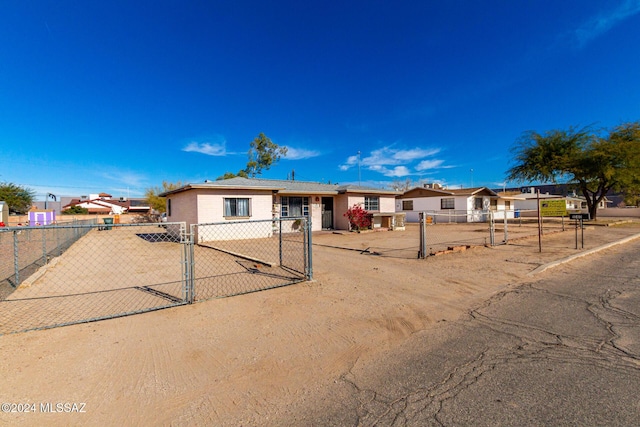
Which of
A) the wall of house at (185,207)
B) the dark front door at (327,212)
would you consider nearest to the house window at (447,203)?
the dark front door at (327,212)

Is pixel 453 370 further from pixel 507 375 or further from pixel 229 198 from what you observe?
pixel 229 198

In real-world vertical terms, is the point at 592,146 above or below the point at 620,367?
above

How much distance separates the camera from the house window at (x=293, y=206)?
18602mm

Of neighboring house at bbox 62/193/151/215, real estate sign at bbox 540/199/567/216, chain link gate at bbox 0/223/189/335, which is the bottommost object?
chain link gate at bbox 0/223/189/335

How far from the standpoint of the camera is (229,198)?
15.3 meters

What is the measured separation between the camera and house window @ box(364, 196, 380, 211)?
21.1m

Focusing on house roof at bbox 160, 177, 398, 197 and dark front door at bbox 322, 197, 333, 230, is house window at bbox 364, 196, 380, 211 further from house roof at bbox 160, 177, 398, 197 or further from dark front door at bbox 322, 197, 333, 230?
dark front door at bbox 322, 197, 333, 230

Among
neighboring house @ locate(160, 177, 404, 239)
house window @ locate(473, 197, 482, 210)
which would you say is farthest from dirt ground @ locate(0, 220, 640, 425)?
house window @ locate(473, 197, 482, 210)

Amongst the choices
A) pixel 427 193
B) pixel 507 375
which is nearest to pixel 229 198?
pixel 507 375

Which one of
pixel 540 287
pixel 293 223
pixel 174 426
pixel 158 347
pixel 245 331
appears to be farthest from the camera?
pixel 293 223

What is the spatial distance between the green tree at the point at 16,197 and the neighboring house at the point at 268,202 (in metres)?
40.3

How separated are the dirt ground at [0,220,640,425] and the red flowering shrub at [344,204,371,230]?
12.6 metres

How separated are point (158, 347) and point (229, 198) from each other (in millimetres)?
12341

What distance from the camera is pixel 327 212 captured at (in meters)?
20.8
